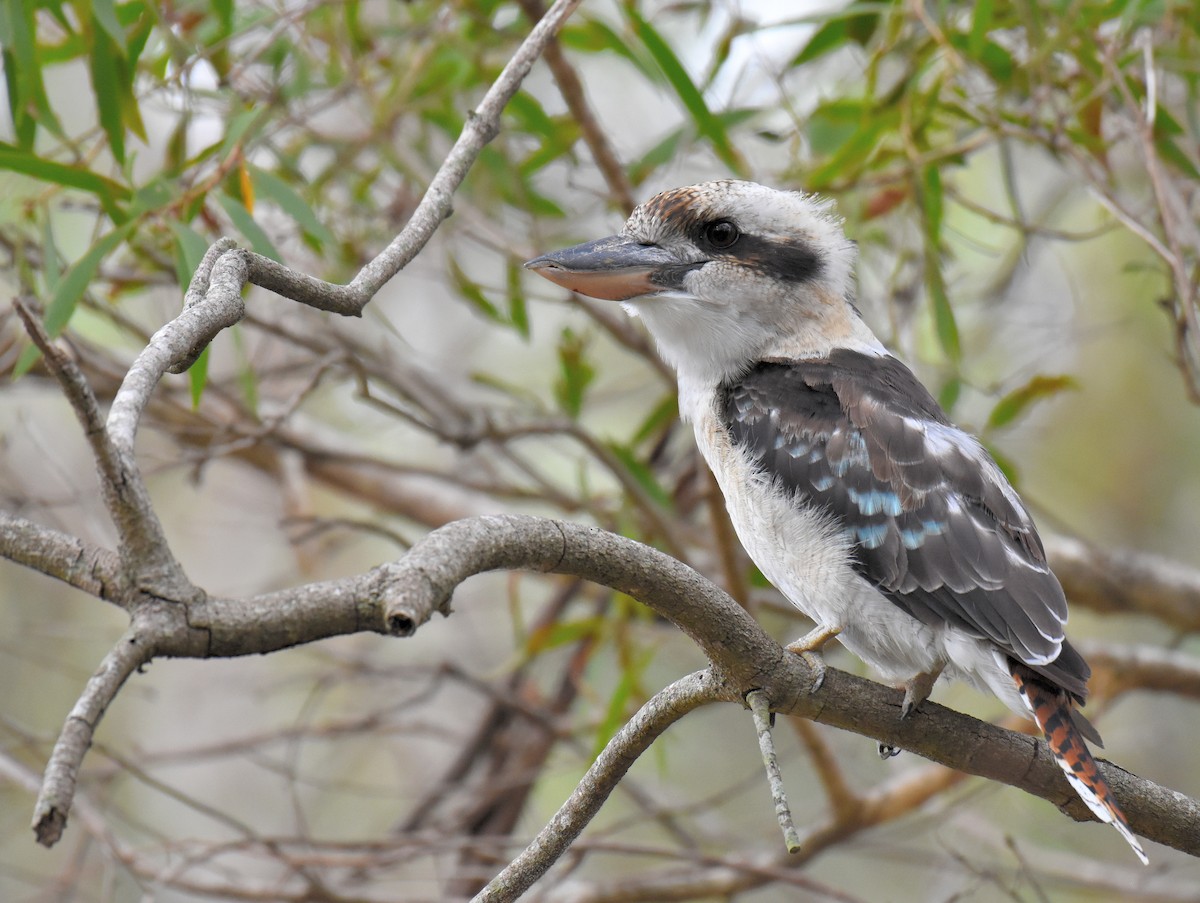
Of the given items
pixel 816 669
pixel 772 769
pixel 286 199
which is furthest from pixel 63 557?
pixel 286 199

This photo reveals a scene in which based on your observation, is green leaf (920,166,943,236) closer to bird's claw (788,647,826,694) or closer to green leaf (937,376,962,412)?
green leaf (937,376,962,412)

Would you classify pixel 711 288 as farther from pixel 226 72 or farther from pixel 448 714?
pixel 448 714

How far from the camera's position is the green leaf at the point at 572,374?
2.79 m

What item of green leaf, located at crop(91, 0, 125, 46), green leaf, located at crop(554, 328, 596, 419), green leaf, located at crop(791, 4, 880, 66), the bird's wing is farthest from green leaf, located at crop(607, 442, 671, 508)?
green leaf, located at crop(91, 0, 125, 46)

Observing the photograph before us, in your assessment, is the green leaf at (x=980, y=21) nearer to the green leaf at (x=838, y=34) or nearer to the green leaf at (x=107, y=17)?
the green leaf at (x=838, y=34)

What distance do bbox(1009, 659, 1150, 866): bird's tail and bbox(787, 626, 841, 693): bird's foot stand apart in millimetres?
248

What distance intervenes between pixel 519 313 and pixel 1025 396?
107 cm

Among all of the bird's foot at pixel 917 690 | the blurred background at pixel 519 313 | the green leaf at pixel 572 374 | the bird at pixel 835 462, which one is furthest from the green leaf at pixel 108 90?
the bird's foot at pixel 917 690

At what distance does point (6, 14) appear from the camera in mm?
1735

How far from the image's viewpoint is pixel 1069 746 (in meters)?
1.55

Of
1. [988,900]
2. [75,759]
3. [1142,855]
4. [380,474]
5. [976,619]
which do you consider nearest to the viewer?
[75,759]

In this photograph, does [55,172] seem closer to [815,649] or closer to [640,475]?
[815,649]

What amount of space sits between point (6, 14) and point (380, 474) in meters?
1.94

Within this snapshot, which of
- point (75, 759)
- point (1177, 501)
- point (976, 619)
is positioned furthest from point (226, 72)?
point (1177, 501)
